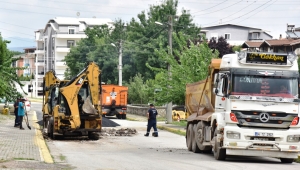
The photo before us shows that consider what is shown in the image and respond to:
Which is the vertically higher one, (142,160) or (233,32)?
(233,32)

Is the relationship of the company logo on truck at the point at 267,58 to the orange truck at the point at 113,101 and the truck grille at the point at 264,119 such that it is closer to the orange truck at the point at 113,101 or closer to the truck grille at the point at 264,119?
the truck grille at the point at 264,119

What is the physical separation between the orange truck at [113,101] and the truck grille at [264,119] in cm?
3754

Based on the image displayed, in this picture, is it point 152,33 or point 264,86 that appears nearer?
point 264,86

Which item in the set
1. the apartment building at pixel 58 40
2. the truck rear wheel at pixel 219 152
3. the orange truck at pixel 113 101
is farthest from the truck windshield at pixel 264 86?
the apartment building at pixel 58 40

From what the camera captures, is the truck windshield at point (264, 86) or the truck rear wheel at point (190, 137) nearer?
the truck windshield at point (264, 86)

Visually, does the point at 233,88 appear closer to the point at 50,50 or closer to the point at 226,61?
the point at 226,61

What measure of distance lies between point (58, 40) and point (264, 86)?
122 meters

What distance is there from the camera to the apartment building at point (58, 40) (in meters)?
139

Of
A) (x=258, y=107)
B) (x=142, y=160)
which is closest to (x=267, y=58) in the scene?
(x=258, y=107)

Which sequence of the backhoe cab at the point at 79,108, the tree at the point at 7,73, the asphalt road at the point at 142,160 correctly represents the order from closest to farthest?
the asphalt road at the point at 142,160 < the backhoe cab at the point at 79,108 < the tree at the point at 7,73

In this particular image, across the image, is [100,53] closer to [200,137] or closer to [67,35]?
[67,35]

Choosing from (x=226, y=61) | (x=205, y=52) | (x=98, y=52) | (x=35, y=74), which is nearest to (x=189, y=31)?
(x=98, y=52)

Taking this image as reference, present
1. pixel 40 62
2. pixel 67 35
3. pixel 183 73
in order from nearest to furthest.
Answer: pixel 183 73
pixel 67 35
pixel 40 62

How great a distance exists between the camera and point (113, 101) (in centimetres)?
5662
